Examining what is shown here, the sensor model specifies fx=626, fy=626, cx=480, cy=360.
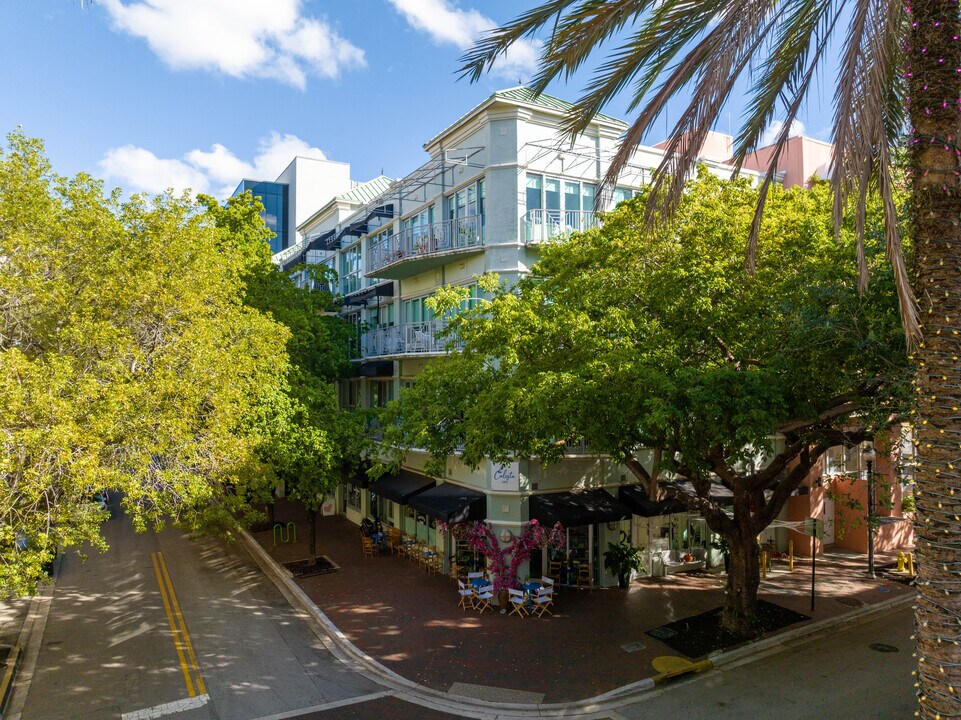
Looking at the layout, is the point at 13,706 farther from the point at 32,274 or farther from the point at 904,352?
the point at 904,352

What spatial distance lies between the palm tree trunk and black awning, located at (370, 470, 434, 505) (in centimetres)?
1533

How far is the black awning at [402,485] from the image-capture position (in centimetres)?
2009

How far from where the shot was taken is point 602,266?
13891 millimetres

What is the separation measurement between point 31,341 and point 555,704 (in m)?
12.2

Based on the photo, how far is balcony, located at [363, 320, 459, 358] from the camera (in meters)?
20.5

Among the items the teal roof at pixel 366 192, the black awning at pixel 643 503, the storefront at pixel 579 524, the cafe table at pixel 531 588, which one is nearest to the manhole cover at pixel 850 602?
the black awning at pixel 643 503

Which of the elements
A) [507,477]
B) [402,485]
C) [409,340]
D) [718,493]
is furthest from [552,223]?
[402,485]

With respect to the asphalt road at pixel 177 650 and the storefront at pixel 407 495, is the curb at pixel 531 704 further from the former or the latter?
the storefront at pixel 407 495

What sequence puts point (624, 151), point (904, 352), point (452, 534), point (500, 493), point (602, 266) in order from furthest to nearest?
1. point (452, 534)
2. point (500, 493)
3. point (602, 266)
4. point (904, 352)
5. point (624, 151)

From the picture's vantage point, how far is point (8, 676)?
12672 mm

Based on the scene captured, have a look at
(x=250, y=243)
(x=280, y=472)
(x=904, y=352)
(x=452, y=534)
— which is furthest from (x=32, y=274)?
(x=904, y=352)

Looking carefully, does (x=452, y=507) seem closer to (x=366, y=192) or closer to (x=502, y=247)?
(x=502, y=247)

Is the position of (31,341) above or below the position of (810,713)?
above

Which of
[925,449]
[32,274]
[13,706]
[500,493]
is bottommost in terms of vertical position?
[13,706]
